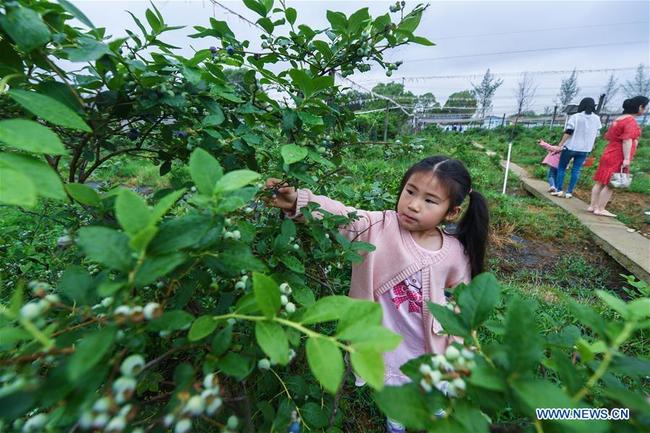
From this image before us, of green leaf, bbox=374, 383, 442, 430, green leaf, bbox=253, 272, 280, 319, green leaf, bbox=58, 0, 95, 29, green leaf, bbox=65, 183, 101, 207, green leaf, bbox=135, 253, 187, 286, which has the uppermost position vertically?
green leaf, bbox=58, 0, 95, 29

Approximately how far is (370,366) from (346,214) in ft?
2.82

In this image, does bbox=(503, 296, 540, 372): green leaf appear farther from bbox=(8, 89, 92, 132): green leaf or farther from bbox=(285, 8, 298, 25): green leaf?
bbox=(285, 8, 298, 25): green leaf

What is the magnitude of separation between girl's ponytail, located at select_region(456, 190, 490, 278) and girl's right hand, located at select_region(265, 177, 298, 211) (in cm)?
87

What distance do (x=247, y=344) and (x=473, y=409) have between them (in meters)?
0.42

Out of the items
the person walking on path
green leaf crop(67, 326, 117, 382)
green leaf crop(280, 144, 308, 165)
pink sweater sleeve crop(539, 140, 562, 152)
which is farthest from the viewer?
pink sweater sleeve crop(539, 140, 562, 152)

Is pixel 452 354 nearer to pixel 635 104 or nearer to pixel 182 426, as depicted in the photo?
pixel 182 426

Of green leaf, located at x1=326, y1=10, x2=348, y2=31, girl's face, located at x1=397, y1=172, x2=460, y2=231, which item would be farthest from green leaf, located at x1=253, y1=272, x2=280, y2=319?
girl's face, located at x1=397, y1=172, x2=460, y2=231

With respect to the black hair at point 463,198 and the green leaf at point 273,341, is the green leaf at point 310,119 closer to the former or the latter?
the green leaf at point 273,341

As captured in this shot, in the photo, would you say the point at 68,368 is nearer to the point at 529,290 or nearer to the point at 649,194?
the point at 529,290

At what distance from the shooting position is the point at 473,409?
1.34 ft

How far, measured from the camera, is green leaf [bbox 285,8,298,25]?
897 mm

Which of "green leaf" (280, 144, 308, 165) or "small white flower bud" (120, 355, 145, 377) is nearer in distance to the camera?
"small white flower bud" (120, 355, 145, 377)

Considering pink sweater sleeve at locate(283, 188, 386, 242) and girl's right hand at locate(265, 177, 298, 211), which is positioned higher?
girl's right hand at locate(265, 177, 298, 211)

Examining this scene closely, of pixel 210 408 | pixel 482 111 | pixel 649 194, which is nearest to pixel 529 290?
pixel 210 408
